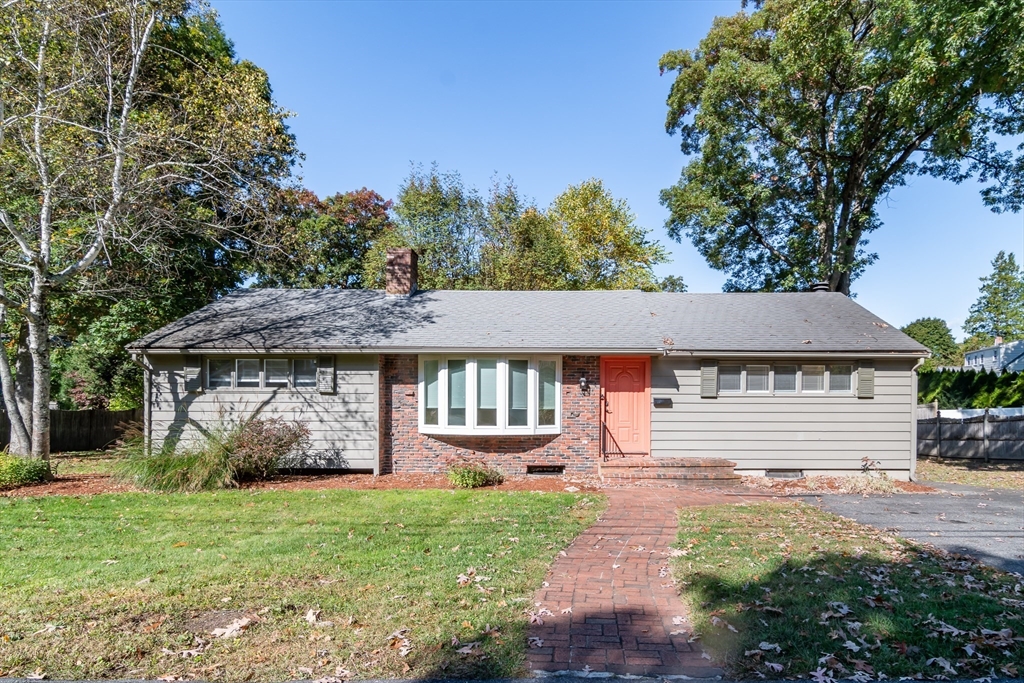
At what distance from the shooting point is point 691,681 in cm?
332

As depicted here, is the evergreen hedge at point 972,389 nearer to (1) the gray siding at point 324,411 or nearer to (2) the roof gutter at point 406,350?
(2) the roof gutter at point 406,350

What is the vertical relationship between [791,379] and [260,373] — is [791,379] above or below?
below

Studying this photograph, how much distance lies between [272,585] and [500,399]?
6.55 metres

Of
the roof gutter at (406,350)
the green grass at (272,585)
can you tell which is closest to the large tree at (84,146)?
the roof gutter at (406,350)

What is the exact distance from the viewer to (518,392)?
1110cm

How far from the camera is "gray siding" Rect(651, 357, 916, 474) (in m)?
11.2

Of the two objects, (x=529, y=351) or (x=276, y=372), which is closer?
(x=529, y=351)

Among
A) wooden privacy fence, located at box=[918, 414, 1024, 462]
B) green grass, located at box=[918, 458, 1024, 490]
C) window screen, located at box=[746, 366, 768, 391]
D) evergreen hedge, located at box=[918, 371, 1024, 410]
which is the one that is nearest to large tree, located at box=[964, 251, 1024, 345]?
evergreen hedge, located at box=[918, 371, 1024, 410]

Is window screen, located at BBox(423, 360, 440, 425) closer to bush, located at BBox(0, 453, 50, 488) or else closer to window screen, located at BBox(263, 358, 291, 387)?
window screen, located at BBox(263, 358, 291, 387)

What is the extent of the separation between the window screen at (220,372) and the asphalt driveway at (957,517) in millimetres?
10630

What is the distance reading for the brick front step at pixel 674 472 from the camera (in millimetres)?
10469

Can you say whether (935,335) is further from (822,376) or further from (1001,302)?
(822,376)

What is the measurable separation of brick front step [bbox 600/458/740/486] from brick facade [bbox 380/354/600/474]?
67 centimetres

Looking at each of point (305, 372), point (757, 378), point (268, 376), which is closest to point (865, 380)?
point (757, 378)
